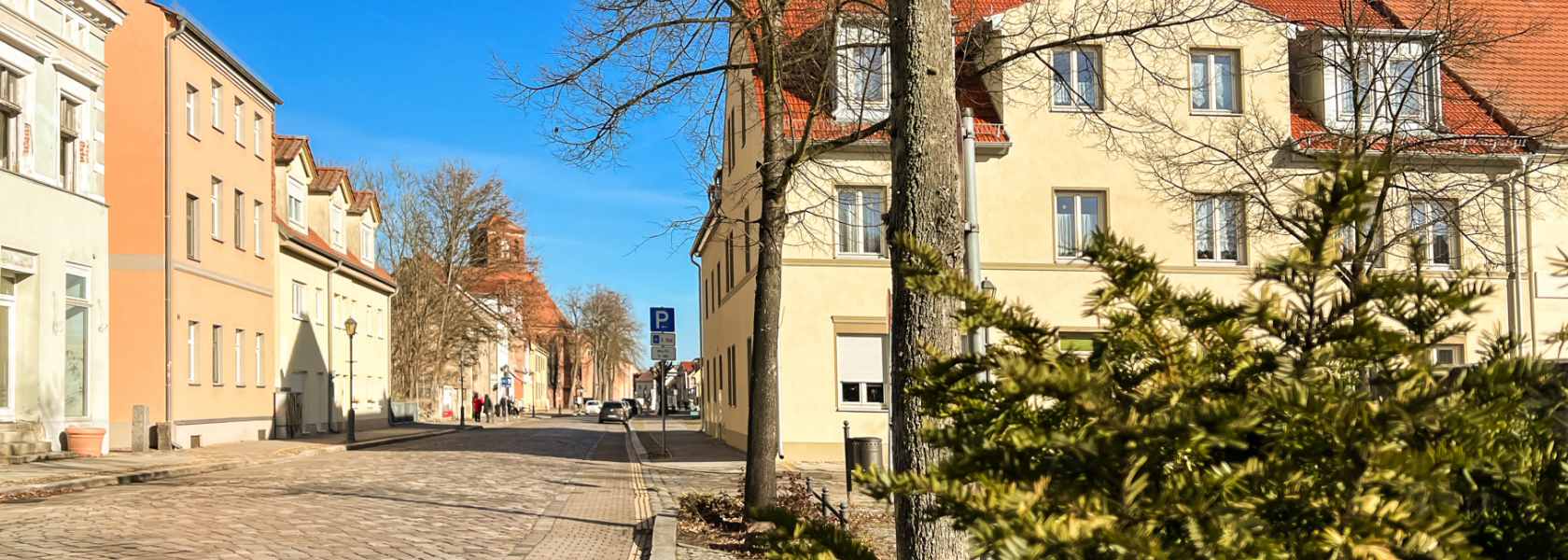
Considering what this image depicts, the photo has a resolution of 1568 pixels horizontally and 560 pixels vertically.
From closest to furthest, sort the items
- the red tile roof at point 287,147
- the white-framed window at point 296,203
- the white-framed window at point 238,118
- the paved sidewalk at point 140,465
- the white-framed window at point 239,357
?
1. the paved sidewalk at point 140,465
2. the white-framed window at point 239,357
3. the white-framed window at point 238,118
4. the red tile roof at point 287,147
5. the white-framed window at point 296,203

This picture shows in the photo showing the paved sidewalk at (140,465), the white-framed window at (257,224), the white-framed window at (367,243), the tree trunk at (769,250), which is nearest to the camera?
the tree trunk at (769,250)

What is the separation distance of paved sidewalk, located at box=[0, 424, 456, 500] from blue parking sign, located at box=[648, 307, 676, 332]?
7410 millimetres

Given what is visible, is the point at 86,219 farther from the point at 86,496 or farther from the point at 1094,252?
→ the point at 1094,252

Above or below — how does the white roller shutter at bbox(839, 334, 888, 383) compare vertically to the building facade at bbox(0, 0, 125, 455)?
below

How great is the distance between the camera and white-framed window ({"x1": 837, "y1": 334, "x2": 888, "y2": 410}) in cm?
2322

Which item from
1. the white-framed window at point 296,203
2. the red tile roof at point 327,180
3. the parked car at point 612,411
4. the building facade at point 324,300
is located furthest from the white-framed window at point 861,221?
the parked car at point 612,411

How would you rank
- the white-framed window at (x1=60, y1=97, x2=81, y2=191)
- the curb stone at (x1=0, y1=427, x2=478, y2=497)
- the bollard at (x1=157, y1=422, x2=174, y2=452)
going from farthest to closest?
1. the bollard at (x1=157, y1=422, x2=174, y2=452)
2. the white-framed window at (x1=60, y1=97, x2=81, y2=191)
3. the curb stone at (x1=0, y1=427, x2=478, y2=497)

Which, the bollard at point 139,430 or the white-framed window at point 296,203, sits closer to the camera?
the bollard at point 139,430

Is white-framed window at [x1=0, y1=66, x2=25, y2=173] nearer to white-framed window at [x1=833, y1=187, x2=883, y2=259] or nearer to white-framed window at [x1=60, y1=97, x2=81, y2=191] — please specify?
white-framed window at [x1=60, y1=97, x2=81, y2=191]

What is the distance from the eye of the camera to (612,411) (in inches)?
2564

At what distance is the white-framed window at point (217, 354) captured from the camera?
3034cm

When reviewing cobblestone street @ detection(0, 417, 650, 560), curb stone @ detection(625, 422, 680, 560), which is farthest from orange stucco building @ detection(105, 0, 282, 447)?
A: curb stone @ detection(625, 422, 680, 560)

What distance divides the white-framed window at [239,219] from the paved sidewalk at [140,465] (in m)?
4.92

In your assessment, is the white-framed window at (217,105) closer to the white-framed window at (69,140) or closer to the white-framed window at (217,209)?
the white-framed window at (217,209)
